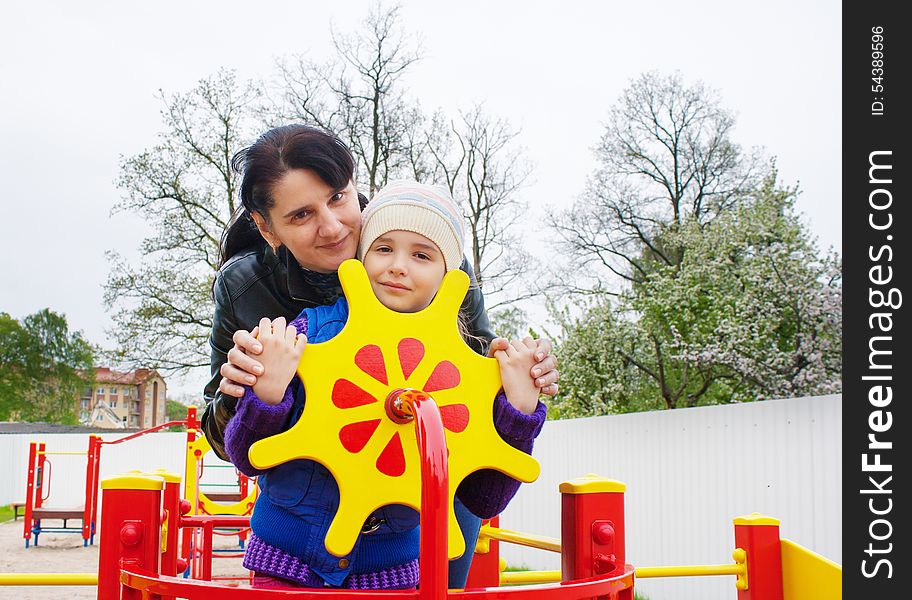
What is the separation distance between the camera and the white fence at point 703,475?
4.87 metres

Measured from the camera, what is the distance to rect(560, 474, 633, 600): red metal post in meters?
1.52

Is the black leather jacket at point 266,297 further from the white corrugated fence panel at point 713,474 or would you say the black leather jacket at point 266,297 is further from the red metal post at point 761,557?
the white corrugated fence panel at point 713,474

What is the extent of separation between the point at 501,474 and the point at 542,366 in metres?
0.24

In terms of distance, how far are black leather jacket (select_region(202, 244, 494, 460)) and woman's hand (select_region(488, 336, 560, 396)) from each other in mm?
439

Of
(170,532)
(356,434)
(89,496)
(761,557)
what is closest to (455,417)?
(356,434)

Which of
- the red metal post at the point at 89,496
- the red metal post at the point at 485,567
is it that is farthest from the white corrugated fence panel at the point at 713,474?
the red metal post at the point at 89,496

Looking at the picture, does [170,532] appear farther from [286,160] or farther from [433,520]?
[433,520]

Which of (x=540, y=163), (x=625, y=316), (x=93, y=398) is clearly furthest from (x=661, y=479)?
(x=93, y=398)

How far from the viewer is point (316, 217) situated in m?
1.68

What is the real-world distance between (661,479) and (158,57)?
603 inches

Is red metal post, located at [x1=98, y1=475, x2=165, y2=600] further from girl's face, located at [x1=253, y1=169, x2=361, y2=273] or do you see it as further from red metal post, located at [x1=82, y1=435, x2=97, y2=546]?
red metal post, located at [x1=82, y1=435, x2=97, y2=546]

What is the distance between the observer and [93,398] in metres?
62.7

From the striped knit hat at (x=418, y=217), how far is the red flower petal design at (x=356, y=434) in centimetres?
38
